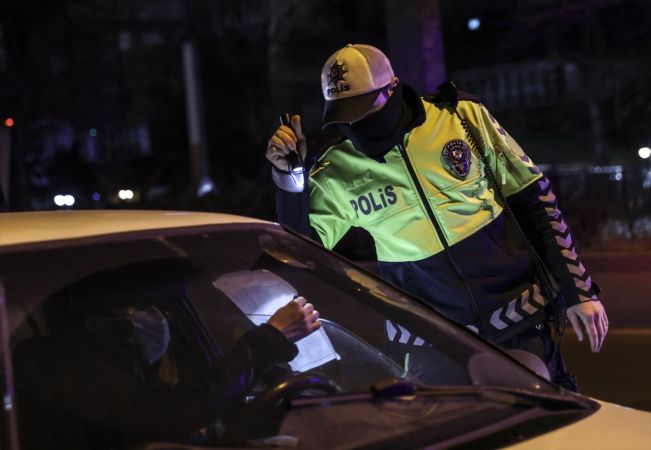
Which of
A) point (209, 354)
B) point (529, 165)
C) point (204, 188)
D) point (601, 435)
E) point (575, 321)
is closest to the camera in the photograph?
point (601, 435)

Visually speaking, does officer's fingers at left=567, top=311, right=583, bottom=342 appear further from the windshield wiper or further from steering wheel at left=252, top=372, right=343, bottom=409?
steering wheel at left=252, top=372, right=343, bottom=409

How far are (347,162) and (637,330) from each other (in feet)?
17.7

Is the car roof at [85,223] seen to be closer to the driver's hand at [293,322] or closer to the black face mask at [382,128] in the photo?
the driver's hand at [293,322]

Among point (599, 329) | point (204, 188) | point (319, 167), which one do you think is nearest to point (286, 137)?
point (319, 167)

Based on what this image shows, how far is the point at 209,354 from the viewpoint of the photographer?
2.88 meters

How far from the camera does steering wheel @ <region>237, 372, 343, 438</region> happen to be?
2.25 m

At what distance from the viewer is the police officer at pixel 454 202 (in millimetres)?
3166

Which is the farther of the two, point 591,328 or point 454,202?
point 454,202

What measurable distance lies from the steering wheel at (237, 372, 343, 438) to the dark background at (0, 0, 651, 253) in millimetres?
2152

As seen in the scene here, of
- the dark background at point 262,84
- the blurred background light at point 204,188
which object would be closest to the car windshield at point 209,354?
the dark background at point 262,84

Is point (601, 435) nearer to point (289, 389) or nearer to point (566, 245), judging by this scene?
point (289, 389)

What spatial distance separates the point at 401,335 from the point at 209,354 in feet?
1.94

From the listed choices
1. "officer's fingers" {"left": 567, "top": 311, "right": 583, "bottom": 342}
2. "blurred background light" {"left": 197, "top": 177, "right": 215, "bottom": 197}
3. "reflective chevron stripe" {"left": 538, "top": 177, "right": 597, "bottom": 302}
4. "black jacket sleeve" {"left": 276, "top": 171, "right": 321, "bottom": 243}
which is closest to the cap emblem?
"black jacket sleeve" {"left": 276, "top": 171, "right": 321, "bottom": 243}

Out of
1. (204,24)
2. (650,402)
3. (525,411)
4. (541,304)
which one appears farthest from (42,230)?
(204,24)
